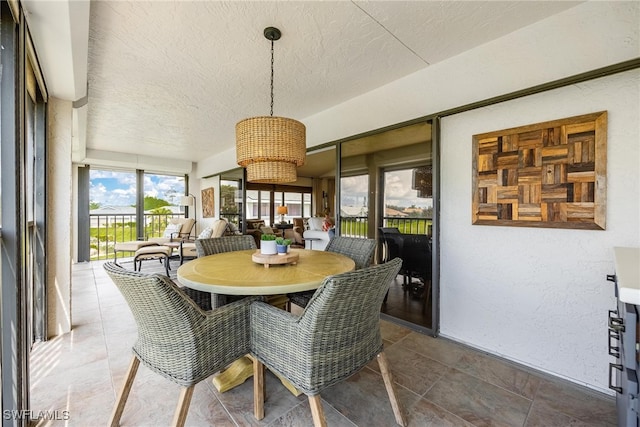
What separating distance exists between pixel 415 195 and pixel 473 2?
1638 millimetres

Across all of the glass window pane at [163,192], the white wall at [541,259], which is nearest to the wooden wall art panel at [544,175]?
the white wall at [541,259]

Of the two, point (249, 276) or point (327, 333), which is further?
point (249, 276)

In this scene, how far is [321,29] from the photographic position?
1.91 m

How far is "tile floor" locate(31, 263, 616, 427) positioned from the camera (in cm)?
149

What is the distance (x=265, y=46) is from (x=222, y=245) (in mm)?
1745

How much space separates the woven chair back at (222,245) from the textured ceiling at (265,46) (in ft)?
5.12

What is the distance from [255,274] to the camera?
1570mm

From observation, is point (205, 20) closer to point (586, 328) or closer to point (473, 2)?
point (473, 2)

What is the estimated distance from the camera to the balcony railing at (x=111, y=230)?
6.23m

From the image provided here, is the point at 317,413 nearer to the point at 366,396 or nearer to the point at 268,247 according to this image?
the point at 366,396

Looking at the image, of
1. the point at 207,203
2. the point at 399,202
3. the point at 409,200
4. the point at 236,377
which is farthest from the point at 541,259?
the point at 207,203

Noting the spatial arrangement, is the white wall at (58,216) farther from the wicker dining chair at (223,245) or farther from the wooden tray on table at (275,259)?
the wooden tray on table at (275,259)

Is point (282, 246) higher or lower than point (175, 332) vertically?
higher

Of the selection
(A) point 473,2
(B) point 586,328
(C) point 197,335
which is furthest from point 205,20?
(B) point 586,328
